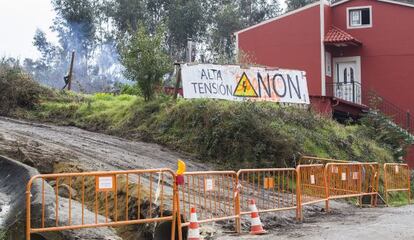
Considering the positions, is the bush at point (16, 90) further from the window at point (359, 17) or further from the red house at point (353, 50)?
the window at point (359, 17)

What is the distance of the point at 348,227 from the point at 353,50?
22.7 meters

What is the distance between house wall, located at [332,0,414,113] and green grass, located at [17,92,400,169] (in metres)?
9.92

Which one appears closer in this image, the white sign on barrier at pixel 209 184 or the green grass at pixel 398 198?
the white sign on barrier at pixel 209 184

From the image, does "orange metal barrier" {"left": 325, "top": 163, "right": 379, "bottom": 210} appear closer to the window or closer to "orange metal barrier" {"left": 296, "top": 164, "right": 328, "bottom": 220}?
"orange metal barrier" {"left": 296, "top": 164, "right": 328, "bottom": 220}

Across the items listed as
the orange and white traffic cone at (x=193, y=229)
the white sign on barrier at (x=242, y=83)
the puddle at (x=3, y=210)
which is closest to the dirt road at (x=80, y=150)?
the white sign on barrier at (x=242, y=83)

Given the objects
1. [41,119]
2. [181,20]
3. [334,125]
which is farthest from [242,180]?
[181,20]

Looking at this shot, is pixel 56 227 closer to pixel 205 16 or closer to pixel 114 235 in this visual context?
pixel 114 235

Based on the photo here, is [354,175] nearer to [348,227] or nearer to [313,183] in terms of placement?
[313,183]

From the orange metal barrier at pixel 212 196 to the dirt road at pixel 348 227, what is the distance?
0.59m

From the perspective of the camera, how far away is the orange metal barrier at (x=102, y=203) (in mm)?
7617

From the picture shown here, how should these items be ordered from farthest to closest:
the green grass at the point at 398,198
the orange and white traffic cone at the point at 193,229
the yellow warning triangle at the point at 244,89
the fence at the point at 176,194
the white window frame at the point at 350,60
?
the white window frame at the point at 350,60, the yellow warning triangle at the point at 244,89, the green grass at the point at 398,198, the orange and white traffic cone at the point at 193,229, the fence at the point at 176,194

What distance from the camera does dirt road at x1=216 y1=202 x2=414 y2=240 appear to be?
953 centimetres

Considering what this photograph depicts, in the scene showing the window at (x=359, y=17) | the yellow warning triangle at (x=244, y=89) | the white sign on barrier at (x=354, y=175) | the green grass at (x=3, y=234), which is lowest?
the white sign on barrier at (x=354, y=175)

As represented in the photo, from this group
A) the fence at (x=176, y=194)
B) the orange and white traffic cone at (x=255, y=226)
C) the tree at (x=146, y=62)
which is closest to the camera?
the fence at (x=176, y=194)
